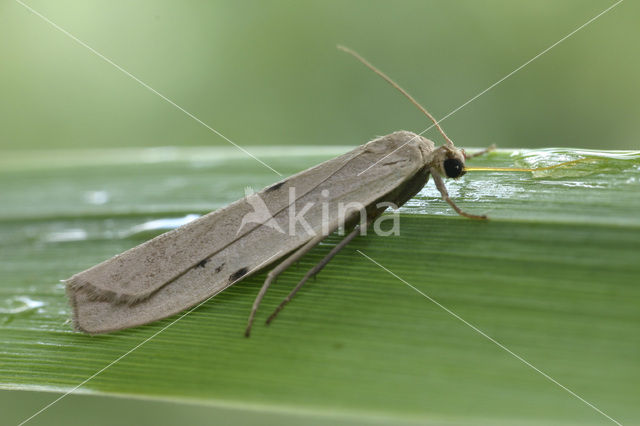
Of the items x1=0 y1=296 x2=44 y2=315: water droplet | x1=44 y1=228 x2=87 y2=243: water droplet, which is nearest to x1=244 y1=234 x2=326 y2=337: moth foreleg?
x1=0 y1=296 x2=44 y2=315: water droplet

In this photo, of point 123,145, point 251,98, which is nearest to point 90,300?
point 251,98

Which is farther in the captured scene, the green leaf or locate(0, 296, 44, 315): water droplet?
locate(0, 296, 44, 315): water droplet

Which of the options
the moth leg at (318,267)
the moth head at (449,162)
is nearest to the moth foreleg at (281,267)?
the moth leg at (318,267)

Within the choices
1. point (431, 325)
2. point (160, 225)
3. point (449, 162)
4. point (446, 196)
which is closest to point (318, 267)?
point (431, 325)

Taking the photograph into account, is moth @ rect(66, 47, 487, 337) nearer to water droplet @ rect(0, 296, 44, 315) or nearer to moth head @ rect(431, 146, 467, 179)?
moth head @ rect(431, 146, 467, 179)

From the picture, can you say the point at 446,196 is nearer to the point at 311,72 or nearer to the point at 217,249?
the point at 217,249

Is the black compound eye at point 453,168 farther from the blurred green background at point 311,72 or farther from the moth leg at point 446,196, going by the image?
the blurred green background at point 311,72

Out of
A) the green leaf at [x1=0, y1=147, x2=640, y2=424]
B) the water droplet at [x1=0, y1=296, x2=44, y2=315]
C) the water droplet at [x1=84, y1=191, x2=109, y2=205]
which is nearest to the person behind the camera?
the green leaf at [x1=0, y1=147, x2=640, y2=424]
